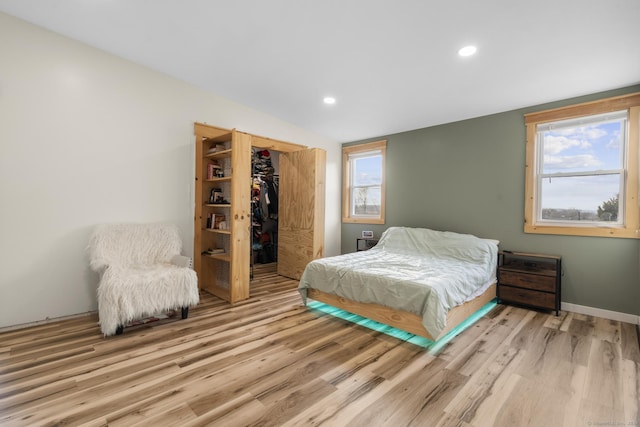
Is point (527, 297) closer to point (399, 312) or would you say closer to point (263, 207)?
point (399, 312)

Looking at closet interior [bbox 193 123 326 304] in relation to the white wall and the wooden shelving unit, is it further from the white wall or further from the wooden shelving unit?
the white wall

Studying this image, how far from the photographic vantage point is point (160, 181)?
352cm

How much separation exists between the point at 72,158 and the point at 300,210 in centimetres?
281

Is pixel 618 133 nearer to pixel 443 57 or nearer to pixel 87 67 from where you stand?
pixel 443 57

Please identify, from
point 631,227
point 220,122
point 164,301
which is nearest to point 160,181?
point 220,122

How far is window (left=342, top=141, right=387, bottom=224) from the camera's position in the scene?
5105 mm

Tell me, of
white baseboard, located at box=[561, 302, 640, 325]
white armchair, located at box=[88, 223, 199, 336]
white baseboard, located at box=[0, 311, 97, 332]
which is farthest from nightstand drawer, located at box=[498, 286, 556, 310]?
white baseboard, located at box=[0, 311, 97, 332]

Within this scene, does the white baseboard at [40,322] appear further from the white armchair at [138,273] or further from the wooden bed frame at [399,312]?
the wooden bed frame at [399,312]

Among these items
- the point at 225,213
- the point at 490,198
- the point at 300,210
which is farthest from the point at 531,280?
the point at 225,213

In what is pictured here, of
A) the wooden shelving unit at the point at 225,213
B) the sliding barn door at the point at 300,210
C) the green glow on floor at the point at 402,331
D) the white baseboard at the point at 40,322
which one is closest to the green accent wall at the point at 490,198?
the green glow on floor at the point at 402,331

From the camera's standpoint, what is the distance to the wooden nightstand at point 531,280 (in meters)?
3.11

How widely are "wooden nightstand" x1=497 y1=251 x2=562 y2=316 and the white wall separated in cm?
394

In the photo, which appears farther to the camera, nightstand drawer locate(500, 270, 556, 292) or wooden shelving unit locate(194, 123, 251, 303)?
wooden shelving unit locate(194, 123, 251, 303)

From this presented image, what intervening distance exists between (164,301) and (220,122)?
2.44m
